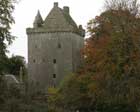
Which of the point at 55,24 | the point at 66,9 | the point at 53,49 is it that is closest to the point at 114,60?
the point at 53,49

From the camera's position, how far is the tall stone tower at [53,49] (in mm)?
90750

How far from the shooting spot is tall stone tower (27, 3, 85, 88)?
90.8 metres

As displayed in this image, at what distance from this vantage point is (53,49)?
301ft

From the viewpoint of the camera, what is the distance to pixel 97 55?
49969 mm

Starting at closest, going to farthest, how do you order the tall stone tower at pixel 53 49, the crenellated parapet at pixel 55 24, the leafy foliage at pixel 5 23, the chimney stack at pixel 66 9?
1. the leafy foliage at pixel 5 23
2. the tall stone tower at pixel 53 49
3. the crenellated parapet at pixel 55 24
4. the chimney stack at pixel 66 9

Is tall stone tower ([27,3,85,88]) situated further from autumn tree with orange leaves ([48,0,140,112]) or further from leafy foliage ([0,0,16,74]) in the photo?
leafy foliage ([0,0,16,74])

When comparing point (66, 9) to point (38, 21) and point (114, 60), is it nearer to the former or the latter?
point (38, 21)

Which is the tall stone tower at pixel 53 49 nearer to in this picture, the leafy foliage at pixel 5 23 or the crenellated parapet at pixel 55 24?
the crenellated parapet at pixel 55 24

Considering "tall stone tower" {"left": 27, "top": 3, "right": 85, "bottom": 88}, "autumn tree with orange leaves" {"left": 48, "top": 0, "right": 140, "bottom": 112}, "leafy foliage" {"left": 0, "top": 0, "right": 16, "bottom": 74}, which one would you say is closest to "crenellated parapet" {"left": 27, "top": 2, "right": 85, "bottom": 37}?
"tall stone tower" {"left": 27, "top": 3, "right": 85, "bottom": 88}

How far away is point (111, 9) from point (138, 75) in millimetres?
7349

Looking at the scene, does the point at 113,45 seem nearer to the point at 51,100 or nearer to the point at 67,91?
the point at 67,91

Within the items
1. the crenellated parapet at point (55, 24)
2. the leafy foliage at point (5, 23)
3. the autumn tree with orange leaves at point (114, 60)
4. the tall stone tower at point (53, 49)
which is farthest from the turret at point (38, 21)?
the leafy foliage at point (5, 23)

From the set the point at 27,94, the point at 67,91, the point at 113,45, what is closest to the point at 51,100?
the point at 67,91

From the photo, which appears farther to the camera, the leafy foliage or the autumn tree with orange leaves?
the autumn tree with orange leaves
